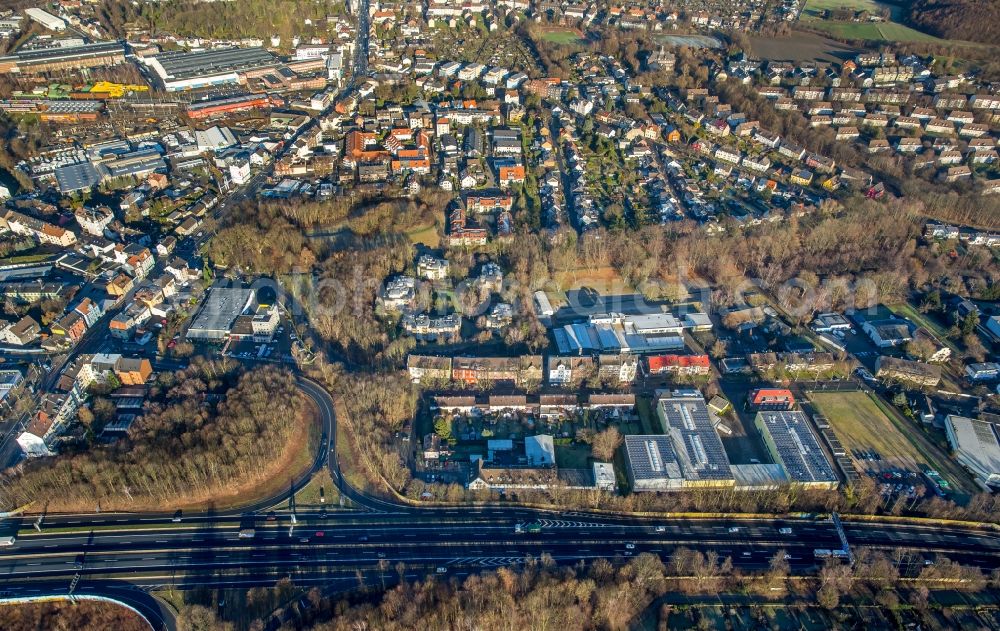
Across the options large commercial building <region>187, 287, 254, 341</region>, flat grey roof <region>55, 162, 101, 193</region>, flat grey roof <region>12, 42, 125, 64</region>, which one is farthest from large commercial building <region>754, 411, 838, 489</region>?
flat grey roof <region>12, 42, 125, 64</region>


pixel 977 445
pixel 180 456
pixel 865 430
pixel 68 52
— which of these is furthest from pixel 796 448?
pixel 68 52

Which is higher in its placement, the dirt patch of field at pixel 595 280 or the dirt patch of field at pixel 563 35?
the dirt patch of field at pixel 563 35

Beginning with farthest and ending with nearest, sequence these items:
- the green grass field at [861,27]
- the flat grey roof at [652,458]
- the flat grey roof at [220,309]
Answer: the green grass field at [861,27]
the flat grey roof at [220,309]
the flat grey roof at [652,458]

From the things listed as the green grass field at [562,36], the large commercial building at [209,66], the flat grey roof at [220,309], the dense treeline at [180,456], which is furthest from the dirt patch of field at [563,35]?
the dense treeline at [180,456]

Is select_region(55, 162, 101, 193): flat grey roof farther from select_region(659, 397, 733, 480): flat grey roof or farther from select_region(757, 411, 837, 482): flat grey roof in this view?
select_region(757, 411, 837, 482): flat grey roof

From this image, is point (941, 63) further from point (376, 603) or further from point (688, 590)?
point (376, 603)

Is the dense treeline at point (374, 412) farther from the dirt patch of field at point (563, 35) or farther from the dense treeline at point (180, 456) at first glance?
the dirt patch of field at point (563, 35)

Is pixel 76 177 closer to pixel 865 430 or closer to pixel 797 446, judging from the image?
pixel 797 446
